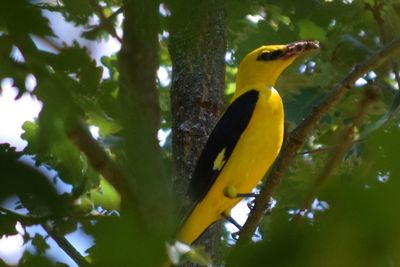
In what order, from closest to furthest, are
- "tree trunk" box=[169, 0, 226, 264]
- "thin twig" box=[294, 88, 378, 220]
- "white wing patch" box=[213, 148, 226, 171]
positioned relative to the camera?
1. "thin twig" box=[294, 88, 378, 220]
2. "tree trunk" box=[169, 0, 226, 264]
3. "white wing patch" box=[213, 148, 226, 171]

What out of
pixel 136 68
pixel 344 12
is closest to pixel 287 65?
pixel 344 12

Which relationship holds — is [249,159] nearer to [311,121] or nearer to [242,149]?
[242,149]

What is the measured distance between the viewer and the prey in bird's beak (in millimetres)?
3824

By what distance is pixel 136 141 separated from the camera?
66cm

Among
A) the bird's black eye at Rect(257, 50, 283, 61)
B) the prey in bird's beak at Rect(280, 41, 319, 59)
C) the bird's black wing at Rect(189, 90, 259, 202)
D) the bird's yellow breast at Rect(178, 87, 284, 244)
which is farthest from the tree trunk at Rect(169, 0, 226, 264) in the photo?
the bird's black eye at Rect(257, 50, 283, 61)

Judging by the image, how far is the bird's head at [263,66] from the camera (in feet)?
14.0

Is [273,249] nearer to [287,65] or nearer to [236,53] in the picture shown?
[287,65]

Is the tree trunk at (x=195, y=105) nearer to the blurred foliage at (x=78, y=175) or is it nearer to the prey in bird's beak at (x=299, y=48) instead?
the prey in bird's beak at (x=299, y=48)

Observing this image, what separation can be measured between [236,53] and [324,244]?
15.0 feet

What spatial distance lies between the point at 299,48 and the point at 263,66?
48 cm

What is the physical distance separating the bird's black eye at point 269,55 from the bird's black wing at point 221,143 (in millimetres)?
246

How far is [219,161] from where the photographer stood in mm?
3717

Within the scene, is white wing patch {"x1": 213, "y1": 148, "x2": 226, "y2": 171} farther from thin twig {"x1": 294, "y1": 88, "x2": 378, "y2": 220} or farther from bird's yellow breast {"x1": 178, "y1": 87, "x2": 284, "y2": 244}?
thin twig {"x1": 294, "y1": 88, "x2": 378, "y2": 220}

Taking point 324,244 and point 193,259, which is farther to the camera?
point 193,259
